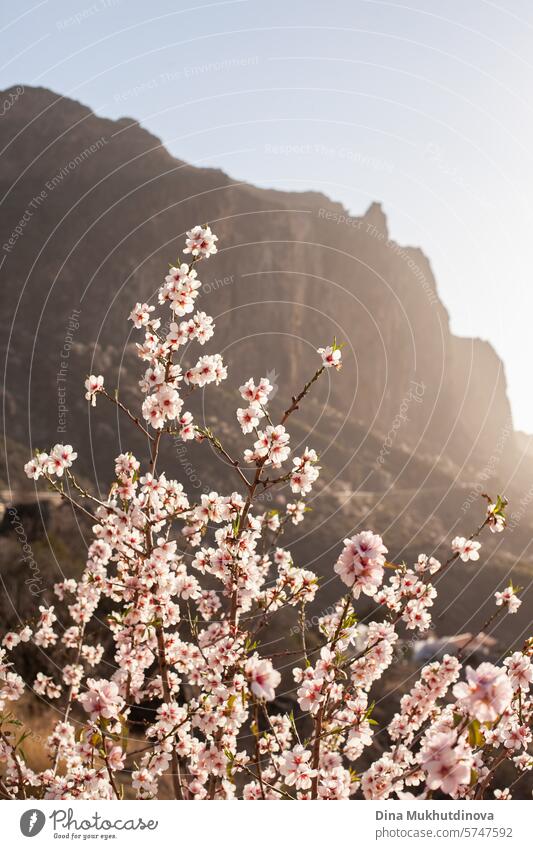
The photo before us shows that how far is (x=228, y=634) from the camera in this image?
12.6 feet

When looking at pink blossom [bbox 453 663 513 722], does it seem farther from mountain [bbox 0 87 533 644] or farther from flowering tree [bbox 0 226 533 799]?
mountain [bbox 0 87 533 644]

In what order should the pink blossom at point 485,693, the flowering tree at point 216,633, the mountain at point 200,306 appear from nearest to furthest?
the pink blossom at point 485,693 → the flowering tree at point 216,633 → the mountain at point 200,306

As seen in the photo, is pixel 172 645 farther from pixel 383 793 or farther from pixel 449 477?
pixel 449 477

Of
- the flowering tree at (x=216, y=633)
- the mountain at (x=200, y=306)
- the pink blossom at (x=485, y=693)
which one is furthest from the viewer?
the mountain at (x=200, y=306)

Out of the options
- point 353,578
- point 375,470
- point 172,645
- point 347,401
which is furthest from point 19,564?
point 347,401

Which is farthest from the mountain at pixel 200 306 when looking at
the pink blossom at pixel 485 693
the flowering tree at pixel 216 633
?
the pink blossom at pixel 485 693

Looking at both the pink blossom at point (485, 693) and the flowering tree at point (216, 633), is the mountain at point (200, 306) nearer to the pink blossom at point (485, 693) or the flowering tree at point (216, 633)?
the flowering tree at point (216, 633)

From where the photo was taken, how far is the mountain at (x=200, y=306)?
153 feet

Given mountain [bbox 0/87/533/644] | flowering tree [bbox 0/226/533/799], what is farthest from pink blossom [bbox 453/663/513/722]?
mountain [bbox 0/87/533/644]

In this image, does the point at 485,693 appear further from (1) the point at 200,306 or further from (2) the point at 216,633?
(1) the point at 200,306

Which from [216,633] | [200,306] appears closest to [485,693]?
[216,633]

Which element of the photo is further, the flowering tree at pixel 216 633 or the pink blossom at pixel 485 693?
the flowering tree at pixel 216 633

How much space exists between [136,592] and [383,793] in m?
2.17

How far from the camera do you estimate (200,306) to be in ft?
226
